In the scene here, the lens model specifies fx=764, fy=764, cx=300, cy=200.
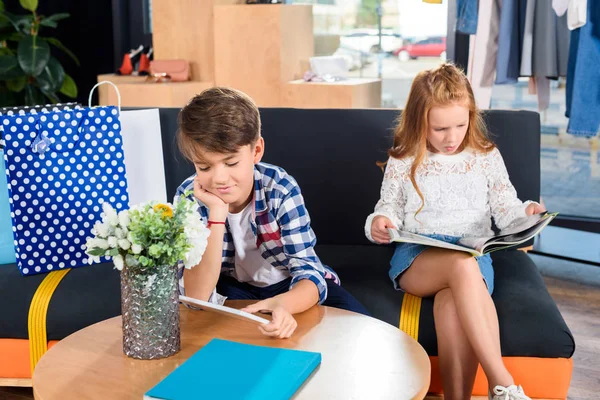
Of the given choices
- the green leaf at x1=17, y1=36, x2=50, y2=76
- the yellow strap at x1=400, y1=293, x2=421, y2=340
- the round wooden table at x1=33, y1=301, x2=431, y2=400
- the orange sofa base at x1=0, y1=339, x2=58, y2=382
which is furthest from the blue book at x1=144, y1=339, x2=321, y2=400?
the green leaf at x1=17, y1=36, x2=50, y2=76

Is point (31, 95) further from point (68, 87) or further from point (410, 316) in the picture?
point (410, 316)

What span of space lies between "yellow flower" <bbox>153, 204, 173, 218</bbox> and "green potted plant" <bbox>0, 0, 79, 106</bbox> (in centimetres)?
297

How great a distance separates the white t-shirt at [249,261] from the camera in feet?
6.17

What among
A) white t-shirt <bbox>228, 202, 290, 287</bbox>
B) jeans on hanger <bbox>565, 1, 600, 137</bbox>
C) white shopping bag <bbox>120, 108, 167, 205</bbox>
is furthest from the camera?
jeans on hanger <bbox>565, 1, 600, 137</bbox>

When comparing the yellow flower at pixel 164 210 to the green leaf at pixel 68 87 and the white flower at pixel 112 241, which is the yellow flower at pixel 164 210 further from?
the green leaf at pixel 68 87

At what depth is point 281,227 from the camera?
1.82m

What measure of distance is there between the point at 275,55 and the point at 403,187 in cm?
193

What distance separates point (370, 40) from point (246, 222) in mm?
2615

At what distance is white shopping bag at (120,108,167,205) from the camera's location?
7.84 feet

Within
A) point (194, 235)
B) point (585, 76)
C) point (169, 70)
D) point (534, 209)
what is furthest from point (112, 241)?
point (169, 70)

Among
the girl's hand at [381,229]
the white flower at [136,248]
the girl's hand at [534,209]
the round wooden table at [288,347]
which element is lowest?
the round wooden table at [288,347]

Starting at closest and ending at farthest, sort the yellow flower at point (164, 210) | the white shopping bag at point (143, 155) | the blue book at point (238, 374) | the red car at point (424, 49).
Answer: the blue book at point (238, 374) → the yellow flower at point (164, 210) → the white shopping bag at point (143, 155) → the red car at point (424, 49)

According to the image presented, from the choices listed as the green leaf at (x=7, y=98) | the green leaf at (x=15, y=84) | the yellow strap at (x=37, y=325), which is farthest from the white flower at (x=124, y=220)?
the green leaf at (x=7, y=98)

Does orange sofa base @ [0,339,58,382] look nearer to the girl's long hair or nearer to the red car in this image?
the girl's long hair
